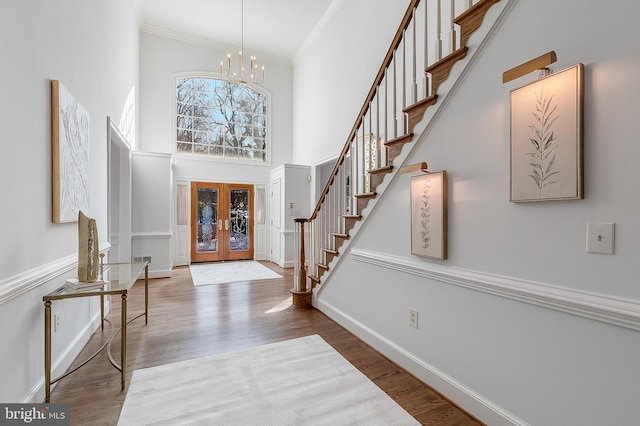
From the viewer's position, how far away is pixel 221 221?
304 inches

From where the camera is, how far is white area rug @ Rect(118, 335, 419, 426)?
1901 mm

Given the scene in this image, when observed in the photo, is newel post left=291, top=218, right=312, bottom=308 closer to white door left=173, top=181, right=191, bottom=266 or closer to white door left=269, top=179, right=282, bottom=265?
white door left=269, top=179, right=282, bottom=265

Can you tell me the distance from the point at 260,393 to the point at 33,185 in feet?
6.77

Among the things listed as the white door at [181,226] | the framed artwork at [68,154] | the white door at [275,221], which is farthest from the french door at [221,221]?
the framed artwork at [68,154]

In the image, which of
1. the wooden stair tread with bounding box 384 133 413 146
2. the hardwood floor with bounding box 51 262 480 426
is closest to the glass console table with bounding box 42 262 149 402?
the hardwood floor with bounding box 51 262 480 426

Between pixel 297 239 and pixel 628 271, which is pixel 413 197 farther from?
pixel 297 239

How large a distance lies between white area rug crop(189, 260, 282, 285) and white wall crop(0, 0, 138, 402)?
2605mm

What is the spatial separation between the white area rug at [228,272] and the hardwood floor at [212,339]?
0.48m

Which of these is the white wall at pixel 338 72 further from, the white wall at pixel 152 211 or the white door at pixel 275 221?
the white wall at pixel 152 211

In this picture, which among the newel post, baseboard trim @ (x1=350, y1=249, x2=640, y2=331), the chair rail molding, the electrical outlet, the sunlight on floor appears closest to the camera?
baseboard trim @ (x1=350, y1=249, x2=640, y2=331)

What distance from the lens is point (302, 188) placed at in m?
7.04

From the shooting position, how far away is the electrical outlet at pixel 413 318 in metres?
2.41

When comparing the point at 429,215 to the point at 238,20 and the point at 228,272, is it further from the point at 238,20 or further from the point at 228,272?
the point at 238,20

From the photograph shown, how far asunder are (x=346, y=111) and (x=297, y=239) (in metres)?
2.89
